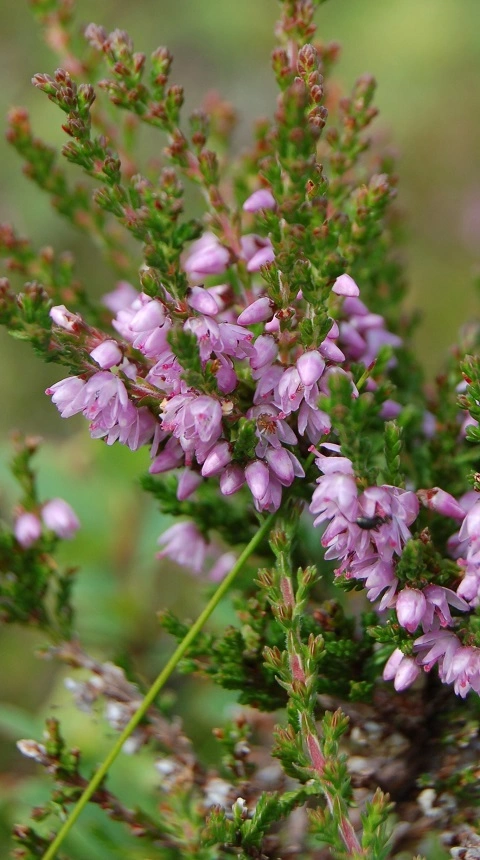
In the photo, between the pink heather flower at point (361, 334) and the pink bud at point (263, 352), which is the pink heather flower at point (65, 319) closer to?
the pink bud at point (263, 352)

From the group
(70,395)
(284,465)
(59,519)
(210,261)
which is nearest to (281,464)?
(284,465)

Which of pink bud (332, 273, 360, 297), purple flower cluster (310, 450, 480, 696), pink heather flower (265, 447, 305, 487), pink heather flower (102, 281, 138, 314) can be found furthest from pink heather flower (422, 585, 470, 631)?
→ pink heather flower (102, 281, 138, 314)

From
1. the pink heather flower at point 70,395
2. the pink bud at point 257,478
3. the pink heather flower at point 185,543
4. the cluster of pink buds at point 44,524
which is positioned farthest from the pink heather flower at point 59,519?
the pink bud at point 257,478

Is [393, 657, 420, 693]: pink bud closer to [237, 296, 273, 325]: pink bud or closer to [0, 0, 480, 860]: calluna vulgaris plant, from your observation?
[0, 0, 480, 860]: calluna vulgaris plant

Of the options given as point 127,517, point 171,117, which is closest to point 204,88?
point 127,517

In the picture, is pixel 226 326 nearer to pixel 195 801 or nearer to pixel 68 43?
pixel 195 801

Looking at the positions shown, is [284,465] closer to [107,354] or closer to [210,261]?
[107,354]
